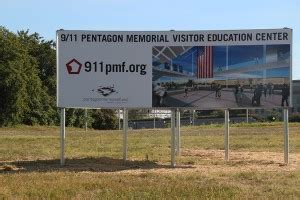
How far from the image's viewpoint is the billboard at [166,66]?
19250 millimetres

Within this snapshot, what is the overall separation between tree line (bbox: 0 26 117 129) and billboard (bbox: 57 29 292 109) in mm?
51614

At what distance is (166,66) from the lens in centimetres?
1927

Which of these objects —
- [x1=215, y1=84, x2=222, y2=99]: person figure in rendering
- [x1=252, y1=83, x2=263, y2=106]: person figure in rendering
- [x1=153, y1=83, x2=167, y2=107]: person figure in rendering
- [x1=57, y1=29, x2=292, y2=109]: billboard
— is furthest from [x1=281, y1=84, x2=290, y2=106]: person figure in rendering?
[x1=153, y1=83, x2=167, y2=107]: person figure in rendering

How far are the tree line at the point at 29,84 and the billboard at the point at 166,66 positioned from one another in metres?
51.6

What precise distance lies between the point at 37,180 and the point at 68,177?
3.02ft

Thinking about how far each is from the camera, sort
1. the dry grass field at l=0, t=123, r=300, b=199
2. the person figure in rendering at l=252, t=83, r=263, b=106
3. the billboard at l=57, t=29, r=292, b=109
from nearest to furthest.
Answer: the dry grass field at l=0, t=123, r=300, b=199 → the billboard at l=57, t=29, r=292, b=109 → the person figure in rendering at l=252, t=83, r=263, b=106

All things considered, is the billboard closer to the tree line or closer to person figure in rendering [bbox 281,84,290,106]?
person figure in rendering [bbox 281,84,290,106]

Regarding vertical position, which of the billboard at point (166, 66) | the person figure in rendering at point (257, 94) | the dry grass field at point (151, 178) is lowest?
the dry grass field at point (151, 178)

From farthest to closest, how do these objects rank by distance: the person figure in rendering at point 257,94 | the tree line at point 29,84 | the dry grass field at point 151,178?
1. the tree line at point 29,84
2. the person figure in rendering at point 257,94
3. the dry grass field at point 151,178

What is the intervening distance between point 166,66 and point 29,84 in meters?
57.4

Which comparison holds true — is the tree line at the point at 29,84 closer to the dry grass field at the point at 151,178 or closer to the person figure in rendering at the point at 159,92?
the dry grass field at the point at 151,178

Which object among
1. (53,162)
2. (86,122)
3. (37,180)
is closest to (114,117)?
(86,122)

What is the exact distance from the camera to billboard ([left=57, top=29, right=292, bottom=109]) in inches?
758

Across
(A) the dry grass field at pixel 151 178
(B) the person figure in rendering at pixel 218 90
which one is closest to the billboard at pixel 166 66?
(B) the person figure in rendering at pixel 218 90
